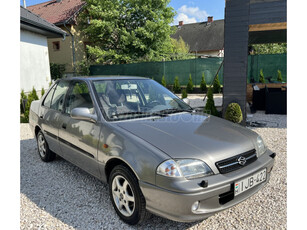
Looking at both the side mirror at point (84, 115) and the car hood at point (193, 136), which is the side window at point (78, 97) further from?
the car hood at point (193, 136)

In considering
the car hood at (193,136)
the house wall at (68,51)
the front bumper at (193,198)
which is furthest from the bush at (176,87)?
the front bumper at (193,198)

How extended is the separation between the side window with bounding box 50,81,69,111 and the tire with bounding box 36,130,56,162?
73cm

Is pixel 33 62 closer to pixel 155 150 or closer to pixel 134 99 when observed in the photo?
pixel 134 99

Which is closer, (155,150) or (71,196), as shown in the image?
(155,150)

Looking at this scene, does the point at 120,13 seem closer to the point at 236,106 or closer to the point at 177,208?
the point at 236,106

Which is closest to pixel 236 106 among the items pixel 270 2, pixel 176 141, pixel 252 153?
pixel 270 2

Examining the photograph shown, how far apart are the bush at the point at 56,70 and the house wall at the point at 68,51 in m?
0.44

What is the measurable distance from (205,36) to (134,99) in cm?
3638

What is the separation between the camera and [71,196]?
3271 millimetres

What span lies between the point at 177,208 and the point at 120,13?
70.8ft

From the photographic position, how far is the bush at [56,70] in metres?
20.7

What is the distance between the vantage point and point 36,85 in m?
11.0

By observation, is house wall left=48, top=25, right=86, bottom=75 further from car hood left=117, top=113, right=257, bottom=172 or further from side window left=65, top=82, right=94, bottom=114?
car hood left=117, top=113, right=257, bottom=172

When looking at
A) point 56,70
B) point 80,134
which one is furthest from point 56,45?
point 80,134
